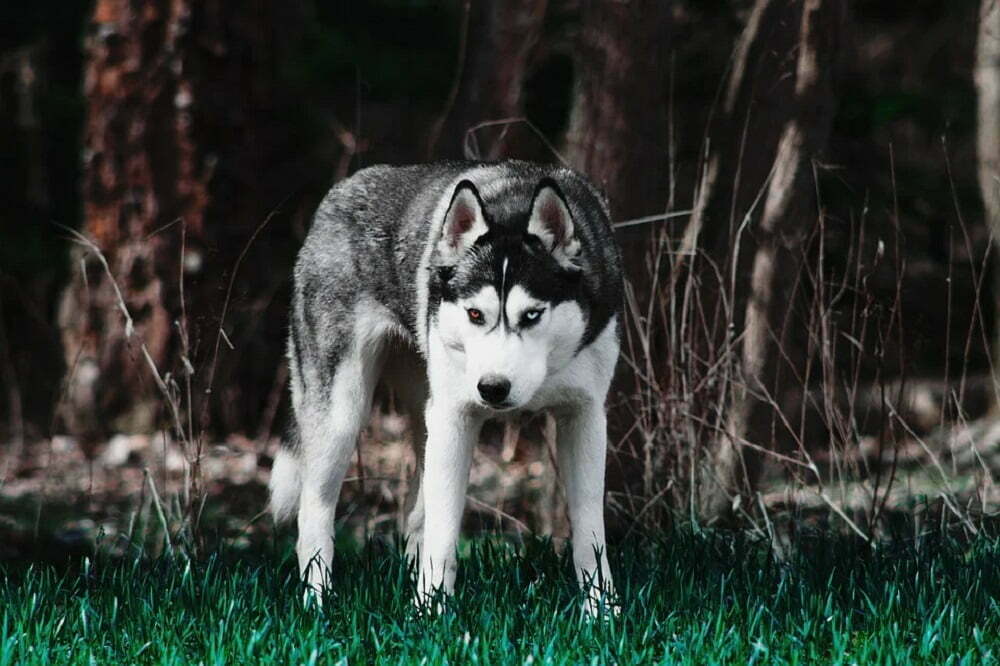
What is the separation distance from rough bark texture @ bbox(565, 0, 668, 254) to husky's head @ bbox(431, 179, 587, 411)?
1.90 metres

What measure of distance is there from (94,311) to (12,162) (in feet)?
15.1

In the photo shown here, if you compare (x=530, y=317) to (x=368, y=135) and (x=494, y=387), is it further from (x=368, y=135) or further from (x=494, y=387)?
(x=368, y=135)

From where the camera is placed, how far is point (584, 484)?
5500 mm

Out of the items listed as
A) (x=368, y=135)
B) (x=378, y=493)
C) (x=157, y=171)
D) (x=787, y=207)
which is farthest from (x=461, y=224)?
(x=368, y=135)

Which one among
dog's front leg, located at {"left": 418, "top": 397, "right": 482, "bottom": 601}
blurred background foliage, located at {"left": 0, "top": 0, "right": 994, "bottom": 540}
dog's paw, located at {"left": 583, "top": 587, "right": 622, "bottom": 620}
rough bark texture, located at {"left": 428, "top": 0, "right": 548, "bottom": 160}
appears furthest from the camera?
blurred background foliage, located at {"left": 0, "top": 0, "right": 994, "bottom": 540}

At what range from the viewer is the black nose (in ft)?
16.0

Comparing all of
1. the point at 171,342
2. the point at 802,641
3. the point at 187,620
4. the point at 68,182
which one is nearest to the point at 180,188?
the point at 171,342

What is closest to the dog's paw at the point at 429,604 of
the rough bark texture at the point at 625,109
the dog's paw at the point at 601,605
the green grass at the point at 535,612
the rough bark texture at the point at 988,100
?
the green grass at the point at 535,612

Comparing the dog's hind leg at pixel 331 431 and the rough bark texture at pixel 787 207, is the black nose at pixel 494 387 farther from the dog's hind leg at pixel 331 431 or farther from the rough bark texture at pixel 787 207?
the rough bark texture at pixel 787 207

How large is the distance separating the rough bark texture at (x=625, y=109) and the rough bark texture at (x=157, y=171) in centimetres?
395

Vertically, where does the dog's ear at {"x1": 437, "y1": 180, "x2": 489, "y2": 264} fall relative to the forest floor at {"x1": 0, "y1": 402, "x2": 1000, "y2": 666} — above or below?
→ above

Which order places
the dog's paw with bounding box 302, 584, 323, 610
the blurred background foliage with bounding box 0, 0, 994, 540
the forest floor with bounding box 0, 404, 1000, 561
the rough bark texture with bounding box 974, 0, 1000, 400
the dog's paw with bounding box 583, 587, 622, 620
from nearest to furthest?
the dog's paw with bounding box 583, 587, 622, 620 → the dog's paw with bounding box 302, 584, 323, 610 → the forest floor with bounding box 0, 404, 1000, 561 → the blurred background foliage with bounding box 0, 0, 994, 540 → the rough bark texture with bounding box 974, 0, 1000, 400

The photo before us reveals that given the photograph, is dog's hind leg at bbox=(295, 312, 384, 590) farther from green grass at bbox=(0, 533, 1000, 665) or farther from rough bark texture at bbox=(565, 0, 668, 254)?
rough bark texture at bbox=(565, 0, 668, 254)

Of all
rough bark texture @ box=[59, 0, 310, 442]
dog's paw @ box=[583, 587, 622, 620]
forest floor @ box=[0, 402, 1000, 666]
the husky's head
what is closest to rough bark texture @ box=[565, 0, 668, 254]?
forest floor @ box=[0, 402, 1000, 666]
